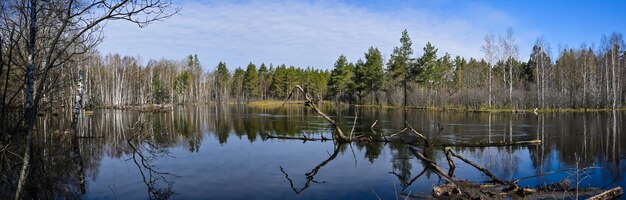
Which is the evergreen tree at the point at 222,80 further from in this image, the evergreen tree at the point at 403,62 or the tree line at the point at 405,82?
the evergreen tree at the point at 403,62

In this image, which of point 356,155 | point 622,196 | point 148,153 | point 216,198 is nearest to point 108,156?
point 148,153

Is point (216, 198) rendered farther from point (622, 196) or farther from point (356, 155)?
point (622, 196)

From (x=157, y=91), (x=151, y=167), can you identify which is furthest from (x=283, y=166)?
(x=157, y=91)

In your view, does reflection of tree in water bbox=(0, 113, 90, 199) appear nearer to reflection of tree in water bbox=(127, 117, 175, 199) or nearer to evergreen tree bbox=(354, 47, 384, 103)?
reflection of tree in water bbox=(127, 117, 175, 199)

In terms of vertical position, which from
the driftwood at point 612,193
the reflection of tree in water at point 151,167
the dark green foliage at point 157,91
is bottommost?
the driftwood at point 612,193

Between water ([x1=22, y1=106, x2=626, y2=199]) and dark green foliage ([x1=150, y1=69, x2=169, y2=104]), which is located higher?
dark green foliage ([x1=150, y1=69, x2=169, y2=104])

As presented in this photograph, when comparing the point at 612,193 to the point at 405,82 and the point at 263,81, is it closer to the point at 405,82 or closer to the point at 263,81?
the point at 405,82

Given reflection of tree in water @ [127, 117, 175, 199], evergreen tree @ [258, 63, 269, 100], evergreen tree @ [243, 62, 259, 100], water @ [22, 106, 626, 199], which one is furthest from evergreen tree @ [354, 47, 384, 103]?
reflection of tree in water @ [127, 117, 175, 199]

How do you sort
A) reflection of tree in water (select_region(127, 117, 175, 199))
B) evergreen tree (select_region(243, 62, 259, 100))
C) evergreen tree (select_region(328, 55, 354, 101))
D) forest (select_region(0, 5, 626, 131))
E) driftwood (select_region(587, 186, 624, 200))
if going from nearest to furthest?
driftwood (select_region(587, 186, 624, 200)) < reflection of tree in water (select_region(127, 117, 175, 199)) < forest (select_region(0, 5, 626, 131)) < evergreen tree (select_region(328, 55, 354, 101)) < evergreen tree (select_region(243, 62, 259, 100))

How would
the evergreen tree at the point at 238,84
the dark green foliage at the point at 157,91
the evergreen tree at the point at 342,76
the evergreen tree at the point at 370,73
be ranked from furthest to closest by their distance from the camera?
the evergreen tree at the point at 238,84
the dark green foliage at the point at 157,91
the evergreen tree at the point at 342,76
the evergreen tree at the point at 370,73

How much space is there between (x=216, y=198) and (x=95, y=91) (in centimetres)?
6105

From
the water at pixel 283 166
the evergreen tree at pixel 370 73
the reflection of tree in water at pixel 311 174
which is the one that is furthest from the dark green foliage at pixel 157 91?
the reflection of tree in water at pixel 311 174

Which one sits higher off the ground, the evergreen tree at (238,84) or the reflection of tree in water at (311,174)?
the evergreen tree at (238,84)

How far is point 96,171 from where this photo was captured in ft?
40.1
